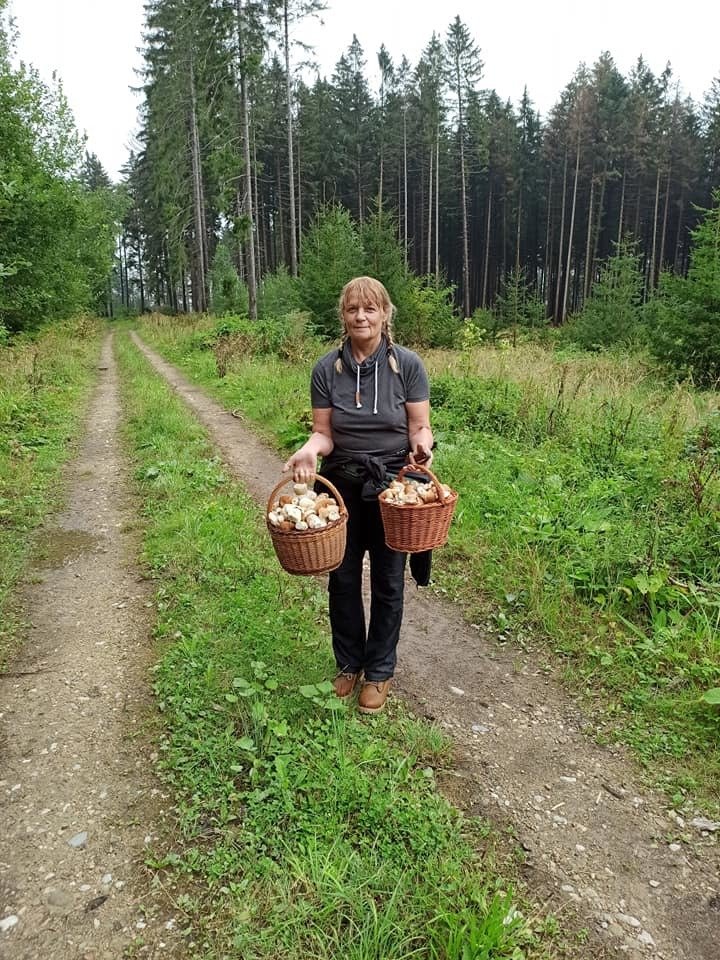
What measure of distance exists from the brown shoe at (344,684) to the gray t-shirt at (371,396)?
128 cm

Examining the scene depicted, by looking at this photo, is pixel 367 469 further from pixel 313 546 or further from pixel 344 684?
pixel 344 684

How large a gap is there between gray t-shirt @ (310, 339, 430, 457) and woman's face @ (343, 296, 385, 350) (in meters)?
0.09

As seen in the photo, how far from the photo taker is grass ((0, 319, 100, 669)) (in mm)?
5051

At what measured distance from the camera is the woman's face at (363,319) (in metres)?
2.88

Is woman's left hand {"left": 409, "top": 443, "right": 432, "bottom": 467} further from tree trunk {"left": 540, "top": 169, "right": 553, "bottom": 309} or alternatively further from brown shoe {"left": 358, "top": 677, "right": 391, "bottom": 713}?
tree trunk {"left": 540, "top": 169, "right": 553, "bottom": 309}

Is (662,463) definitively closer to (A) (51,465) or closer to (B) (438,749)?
(B) (438,749)

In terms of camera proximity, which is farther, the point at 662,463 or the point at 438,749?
the point at 662,463

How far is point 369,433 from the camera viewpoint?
9.89 ft

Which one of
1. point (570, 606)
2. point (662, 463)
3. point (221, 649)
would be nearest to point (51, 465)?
point (221, 649)

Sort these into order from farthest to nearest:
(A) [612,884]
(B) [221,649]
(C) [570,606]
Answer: (C) [570,606], (B) [221,649], (A) [612,884]

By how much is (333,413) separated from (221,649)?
170 cm

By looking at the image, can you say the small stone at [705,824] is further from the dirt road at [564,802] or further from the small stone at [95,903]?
the small stone at [95,903]

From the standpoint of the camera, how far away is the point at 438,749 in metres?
2.95

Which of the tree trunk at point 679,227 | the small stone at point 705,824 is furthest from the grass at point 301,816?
the tree trunk at point 679,227
